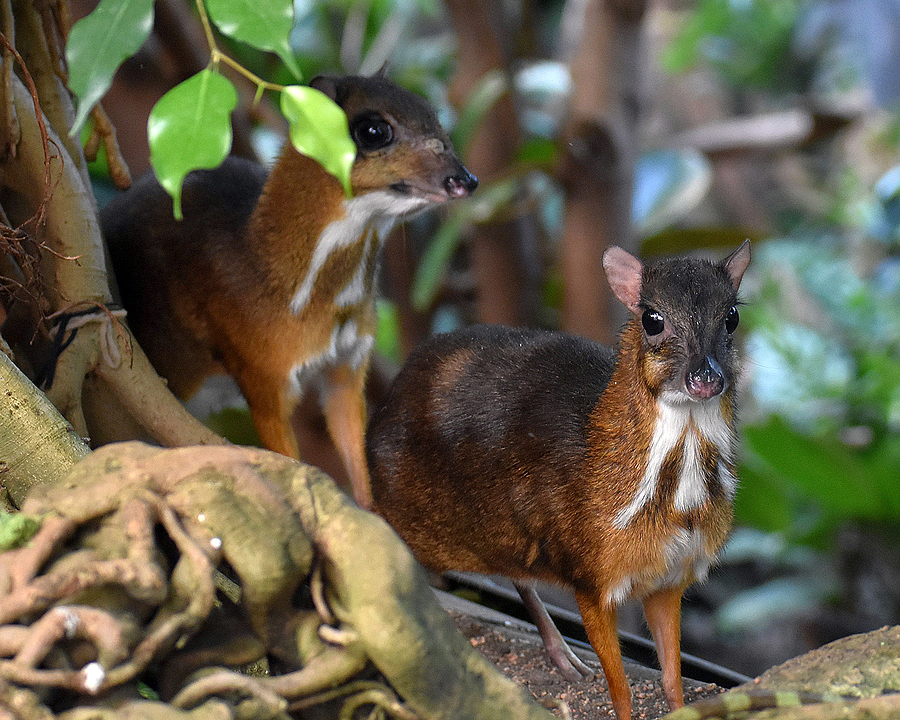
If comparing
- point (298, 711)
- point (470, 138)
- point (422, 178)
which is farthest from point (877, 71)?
point (298, 711)

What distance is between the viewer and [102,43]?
56.5 inches

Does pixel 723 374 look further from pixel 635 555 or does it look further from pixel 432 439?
pixel 432 439

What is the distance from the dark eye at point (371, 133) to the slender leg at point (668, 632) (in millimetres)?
1246

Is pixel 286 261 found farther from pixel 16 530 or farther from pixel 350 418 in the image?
pixel 16 530

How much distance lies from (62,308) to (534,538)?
126cm

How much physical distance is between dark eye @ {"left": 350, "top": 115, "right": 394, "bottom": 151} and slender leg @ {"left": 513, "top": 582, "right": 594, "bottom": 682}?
117 centimetres

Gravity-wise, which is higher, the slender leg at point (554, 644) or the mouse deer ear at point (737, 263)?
the mouse deer ear at point (737, 263)

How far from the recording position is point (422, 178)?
2.47 meters

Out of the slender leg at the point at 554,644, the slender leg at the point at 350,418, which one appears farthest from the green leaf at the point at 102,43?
the slender leg at the point at 554,644

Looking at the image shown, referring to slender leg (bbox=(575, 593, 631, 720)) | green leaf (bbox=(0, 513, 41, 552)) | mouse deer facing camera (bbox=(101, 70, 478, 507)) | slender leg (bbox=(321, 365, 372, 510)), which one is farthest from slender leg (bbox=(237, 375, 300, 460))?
green leaf (bbox=(0, 513, 41, 552))

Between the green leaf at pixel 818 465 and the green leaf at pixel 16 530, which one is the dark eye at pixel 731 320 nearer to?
the green leaf at pixel 16 530

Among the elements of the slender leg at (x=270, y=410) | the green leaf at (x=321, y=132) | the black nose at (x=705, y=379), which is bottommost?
the slender leg at (x=270, y=410)

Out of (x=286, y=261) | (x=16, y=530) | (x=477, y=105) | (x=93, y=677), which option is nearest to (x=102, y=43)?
(x=16, y=530)

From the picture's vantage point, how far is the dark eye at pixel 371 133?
8.18 ft
